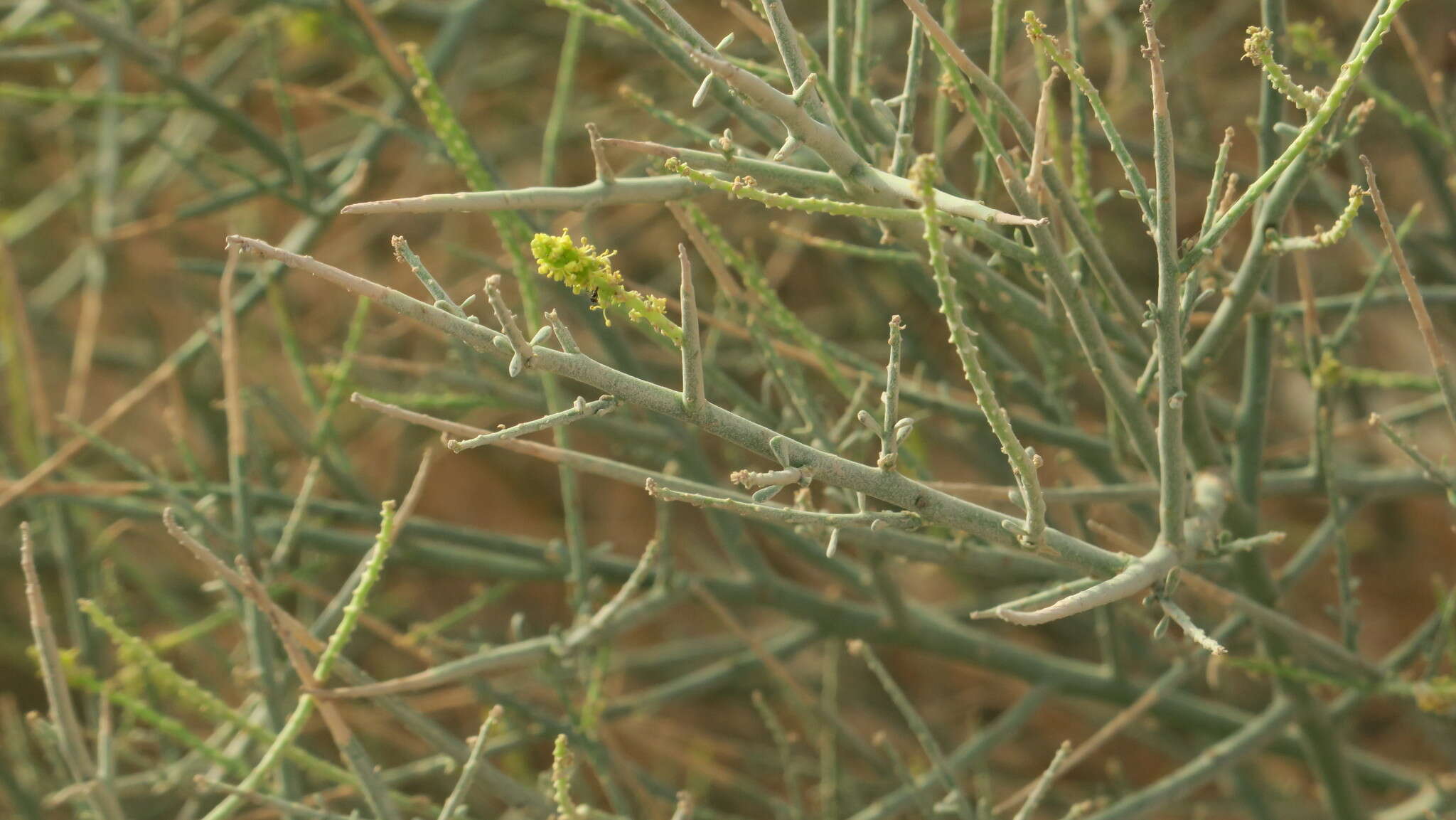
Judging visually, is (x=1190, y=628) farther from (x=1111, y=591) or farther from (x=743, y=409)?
(x=743, y=409)

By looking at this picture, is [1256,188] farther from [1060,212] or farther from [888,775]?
[888,775]

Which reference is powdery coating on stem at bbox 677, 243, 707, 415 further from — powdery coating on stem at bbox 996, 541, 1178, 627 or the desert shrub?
powdery coating on stem at bbox 996, 541, 1178, 627

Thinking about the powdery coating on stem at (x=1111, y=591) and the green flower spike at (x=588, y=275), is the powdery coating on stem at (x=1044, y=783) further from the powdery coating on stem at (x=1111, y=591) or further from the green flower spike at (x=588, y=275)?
the green flower spike at (x=588, y=275)

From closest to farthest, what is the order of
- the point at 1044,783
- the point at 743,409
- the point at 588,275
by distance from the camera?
1. the point at 588,275
2. the point at 1044,783
3. the point at 743,409

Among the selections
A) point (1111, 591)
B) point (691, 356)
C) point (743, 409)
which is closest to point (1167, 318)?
point (1111, 591)

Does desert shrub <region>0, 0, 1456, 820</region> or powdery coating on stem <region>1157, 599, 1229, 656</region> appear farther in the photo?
desert shrub <region>0, 0, 1456, 820</region>

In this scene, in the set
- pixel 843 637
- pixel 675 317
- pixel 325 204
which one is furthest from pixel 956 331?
pixel 675 317

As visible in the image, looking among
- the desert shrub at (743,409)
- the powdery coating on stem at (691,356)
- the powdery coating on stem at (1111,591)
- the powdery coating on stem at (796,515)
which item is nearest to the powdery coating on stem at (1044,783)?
the desert shrub at (743,409)

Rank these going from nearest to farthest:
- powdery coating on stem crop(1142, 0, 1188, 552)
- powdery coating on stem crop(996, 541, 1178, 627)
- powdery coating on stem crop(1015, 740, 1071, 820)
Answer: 1. powdery coating on stem crop(996, 541, 1178, 627)
2. powdery coating on stem crop(1142, 0, 1188, 552)
3. powdery coating on stem crop(1015, 740, 1071, 820)

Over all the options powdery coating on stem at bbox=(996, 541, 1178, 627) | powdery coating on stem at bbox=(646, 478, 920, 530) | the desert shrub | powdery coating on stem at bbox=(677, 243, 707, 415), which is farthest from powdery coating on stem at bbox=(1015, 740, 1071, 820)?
powdery coating on stem at bbox=(677, 243, 707, 415)
